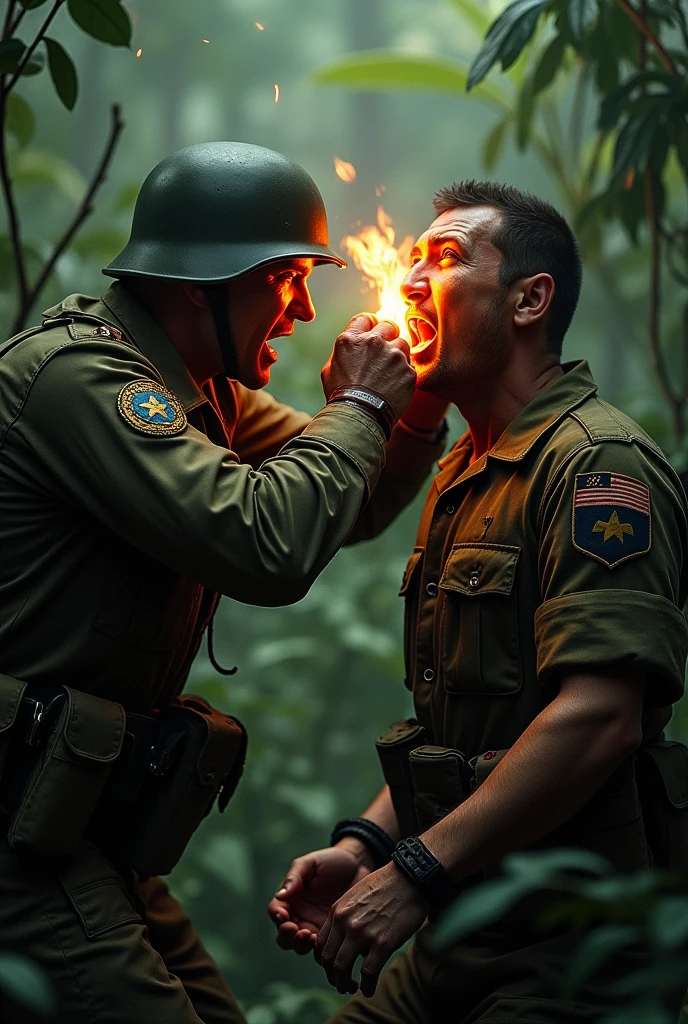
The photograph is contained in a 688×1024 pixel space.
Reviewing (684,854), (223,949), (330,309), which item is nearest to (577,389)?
(684,854)

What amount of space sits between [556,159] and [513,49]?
1603 millimetres

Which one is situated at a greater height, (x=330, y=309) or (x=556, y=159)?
(x=556, y=159)

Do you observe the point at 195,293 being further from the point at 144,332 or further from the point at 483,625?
the point at 483,625

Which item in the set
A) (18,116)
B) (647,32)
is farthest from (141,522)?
(647,32)

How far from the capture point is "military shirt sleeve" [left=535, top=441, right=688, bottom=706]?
4.81ft

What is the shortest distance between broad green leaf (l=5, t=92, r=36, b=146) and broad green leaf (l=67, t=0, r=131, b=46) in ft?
1.42

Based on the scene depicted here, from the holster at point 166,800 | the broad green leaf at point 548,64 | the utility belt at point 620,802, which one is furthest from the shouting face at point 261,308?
the broad green leaf at point 548,64

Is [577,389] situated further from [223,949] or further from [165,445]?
[223,949]

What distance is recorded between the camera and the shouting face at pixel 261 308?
1.82 m

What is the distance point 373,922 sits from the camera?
1508 mm

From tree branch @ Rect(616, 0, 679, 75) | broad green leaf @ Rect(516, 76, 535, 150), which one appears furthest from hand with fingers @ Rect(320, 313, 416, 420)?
broad green leaf @ Rect(516, 76, 535, 150)

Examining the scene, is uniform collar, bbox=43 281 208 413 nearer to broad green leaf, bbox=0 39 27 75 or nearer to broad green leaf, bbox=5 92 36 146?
broad green leaf, bbox=0 39 27 75

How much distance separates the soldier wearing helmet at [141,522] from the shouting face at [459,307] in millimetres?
113

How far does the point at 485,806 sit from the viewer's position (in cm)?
150
